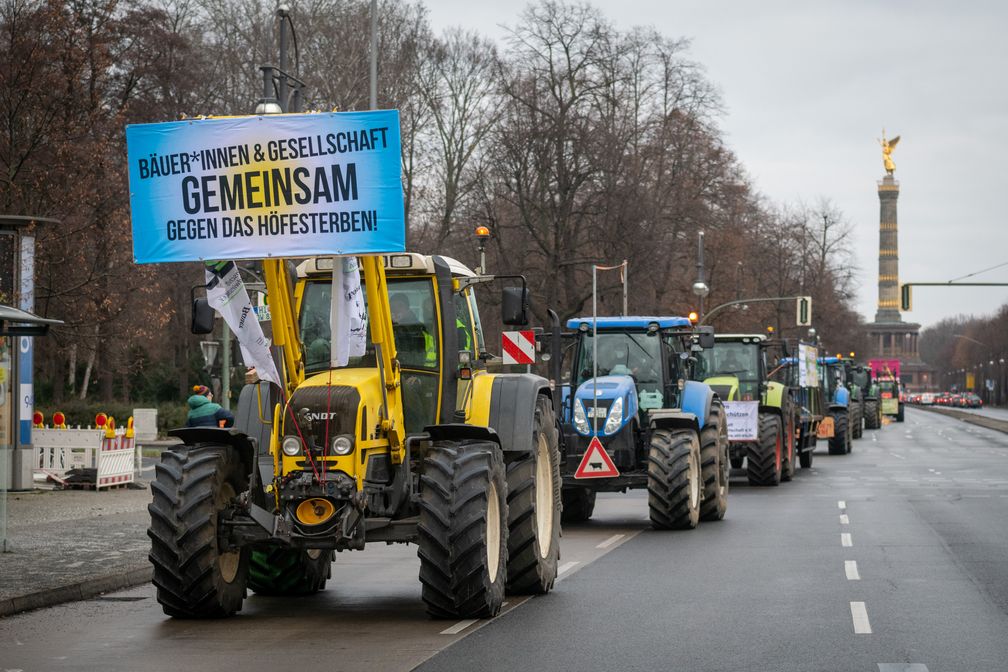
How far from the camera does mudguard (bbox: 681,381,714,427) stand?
70.5 feet

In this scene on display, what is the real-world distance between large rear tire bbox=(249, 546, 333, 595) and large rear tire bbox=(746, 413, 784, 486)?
648 inches

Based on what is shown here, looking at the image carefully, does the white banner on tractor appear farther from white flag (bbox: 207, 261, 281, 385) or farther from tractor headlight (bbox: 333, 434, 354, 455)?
tractor headlight (bbox: 333, 434, 354, 455)

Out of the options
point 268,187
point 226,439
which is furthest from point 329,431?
point 268,187

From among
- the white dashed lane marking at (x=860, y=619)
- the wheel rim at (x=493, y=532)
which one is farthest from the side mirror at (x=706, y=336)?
the wheel rim at (x=493, y=532)

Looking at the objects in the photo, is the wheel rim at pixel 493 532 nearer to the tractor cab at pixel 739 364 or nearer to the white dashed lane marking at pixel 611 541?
the white dashed lane marking at pixel 611 541

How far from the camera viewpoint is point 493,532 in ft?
39.1

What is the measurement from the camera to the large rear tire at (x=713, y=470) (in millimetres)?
20766

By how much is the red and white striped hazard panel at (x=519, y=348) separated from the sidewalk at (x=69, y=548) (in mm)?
5527

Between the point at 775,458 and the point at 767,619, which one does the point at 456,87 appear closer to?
the point at 775,458

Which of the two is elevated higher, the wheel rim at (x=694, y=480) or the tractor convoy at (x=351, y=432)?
the tractor convoy at (x=351, y=432)

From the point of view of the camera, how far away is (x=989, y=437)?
62.7 m

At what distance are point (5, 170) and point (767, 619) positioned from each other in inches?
802

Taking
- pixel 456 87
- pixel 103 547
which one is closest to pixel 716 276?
pixel 456 87

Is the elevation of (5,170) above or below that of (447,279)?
above
